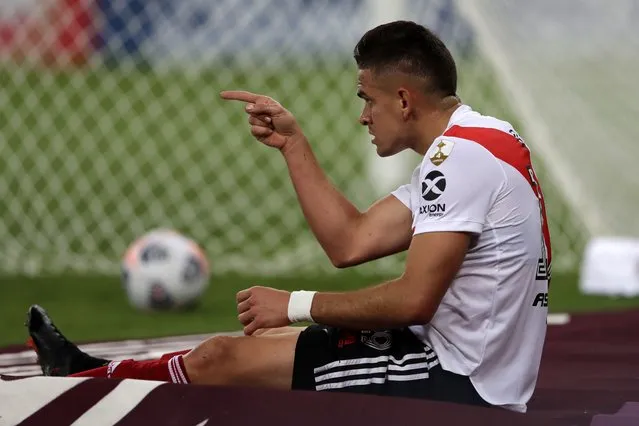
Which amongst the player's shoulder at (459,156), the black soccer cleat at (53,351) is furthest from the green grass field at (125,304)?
the player's shoulder at (459,156)

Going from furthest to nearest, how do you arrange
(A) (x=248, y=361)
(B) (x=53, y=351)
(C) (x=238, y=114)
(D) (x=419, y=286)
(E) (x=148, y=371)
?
1. (C) (x=238, y=114)
2. (B) (x=53, y=351)
3. (E) (x=148, y=371)
4. (A) (x=248, y=361)
5. (D) (x=419, y=286)

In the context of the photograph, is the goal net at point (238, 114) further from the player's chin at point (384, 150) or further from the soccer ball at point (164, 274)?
the player's chin at point (384, 150)

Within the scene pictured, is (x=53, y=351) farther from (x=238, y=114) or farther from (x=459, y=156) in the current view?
(x=238, y=114)

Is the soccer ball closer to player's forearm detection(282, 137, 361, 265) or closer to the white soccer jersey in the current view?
player's forearm detection(282, 137, 361, 265)

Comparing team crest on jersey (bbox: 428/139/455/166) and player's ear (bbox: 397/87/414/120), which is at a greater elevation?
player's ear (bbox: 397/87/414/120)

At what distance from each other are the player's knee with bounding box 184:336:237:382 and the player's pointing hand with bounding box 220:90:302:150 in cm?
51

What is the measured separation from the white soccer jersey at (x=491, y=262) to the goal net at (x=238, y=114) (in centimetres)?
364

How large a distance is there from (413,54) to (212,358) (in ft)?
2.64

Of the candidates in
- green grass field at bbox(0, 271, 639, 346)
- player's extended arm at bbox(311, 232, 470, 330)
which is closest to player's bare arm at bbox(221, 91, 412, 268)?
player's extended arm at bbox(311, 232, 470, 330)

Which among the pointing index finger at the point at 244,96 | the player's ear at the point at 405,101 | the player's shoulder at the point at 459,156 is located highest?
the pointing index finger at the point at 244,96

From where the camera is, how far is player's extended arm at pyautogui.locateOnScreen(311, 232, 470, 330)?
8.09ft

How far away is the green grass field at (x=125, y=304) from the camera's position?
4.98 meters

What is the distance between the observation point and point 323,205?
297cm

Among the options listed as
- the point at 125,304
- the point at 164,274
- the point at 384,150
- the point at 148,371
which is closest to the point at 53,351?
the point at 148,371
